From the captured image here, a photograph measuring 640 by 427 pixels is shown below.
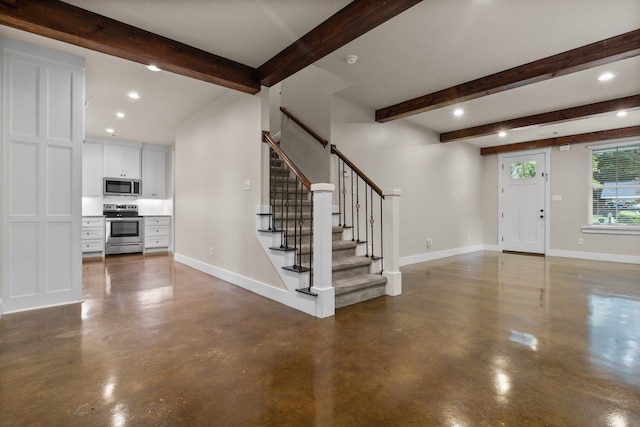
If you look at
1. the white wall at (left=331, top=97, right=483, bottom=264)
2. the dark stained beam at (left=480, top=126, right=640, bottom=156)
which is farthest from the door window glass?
the white wall at (left=331, top=97, right=483, bottom=264)

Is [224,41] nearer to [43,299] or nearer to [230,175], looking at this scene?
[230,175]

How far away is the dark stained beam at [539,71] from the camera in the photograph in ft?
9.62

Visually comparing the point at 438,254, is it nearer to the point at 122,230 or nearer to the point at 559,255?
the point at 559,255

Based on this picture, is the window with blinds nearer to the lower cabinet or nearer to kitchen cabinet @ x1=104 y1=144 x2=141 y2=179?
the lower cabinet

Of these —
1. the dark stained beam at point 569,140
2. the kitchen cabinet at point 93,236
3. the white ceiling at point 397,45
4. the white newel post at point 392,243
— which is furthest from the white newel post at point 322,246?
the dark stained beam at point 569,140

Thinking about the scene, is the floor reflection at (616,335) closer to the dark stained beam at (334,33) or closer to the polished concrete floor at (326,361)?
the polished concrete floor at (326,361)

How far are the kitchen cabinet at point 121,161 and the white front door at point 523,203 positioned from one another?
9004mm

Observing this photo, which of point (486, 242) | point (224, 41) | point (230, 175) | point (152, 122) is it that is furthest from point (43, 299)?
point (486, 242)

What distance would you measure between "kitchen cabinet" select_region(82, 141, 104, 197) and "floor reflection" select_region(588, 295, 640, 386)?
27.8 ft

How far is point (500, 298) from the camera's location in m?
3.50

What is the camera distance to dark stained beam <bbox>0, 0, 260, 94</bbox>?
2.32 m

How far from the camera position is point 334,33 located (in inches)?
101

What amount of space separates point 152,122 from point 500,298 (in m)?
6.19

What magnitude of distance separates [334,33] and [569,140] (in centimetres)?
664
